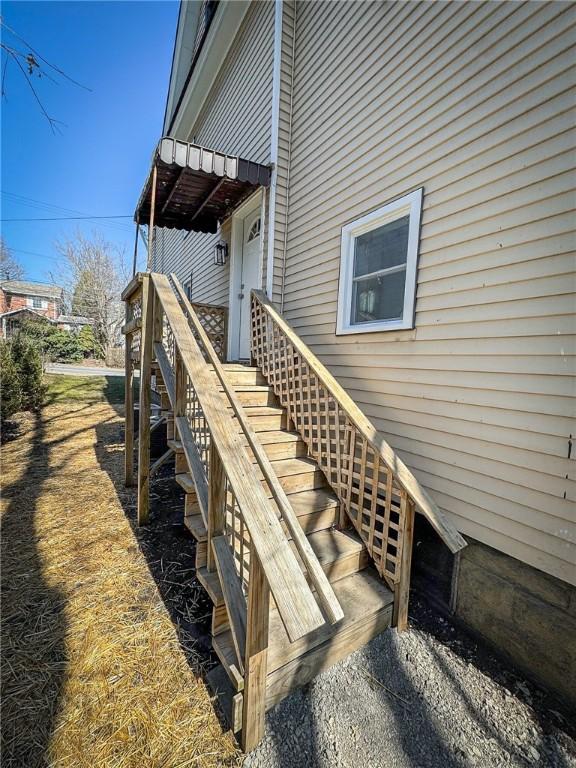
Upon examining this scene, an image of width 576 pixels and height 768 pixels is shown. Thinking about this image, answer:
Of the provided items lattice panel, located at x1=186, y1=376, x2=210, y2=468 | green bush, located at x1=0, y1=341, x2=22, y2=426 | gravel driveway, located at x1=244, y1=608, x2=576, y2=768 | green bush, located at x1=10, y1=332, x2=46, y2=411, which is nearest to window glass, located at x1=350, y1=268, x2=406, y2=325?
lattice panel, located at x1=186, y1=376, x2=210, y2=468

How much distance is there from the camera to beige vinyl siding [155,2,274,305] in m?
4.54

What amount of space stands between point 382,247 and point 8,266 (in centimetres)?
3158

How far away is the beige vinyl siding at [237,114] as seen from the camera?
4535 millimetres

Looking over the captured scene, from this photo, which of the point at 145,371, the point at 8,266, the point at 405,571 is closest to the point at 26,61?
the point at 145,371

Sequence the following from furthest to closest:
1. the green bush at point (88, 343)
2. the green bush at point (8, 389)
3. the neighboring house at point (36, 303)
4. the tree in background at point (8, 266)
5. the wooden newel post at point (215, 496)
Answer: the neighboring house at point (36, 303) → the tree in background at point (8, 266) → the green bush at point (88, 343) → the green bush at point (8, 389) → the wooden newel post at point (215, 496)

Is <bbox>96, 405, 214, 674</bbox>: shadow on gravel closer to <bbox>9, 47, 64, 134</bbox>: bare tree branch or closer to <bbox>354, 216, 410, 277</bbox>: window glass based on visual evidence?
<bbox>354, 216, 410, 277</bbox>: window glass

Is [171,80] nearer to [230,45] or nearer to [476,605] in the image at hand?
[230,45]

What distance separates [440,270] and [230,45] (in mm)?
5887

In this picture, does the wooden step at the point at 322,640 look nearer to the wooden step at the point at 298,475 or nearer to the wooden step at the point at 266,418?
the wooden step at the point at 298,475

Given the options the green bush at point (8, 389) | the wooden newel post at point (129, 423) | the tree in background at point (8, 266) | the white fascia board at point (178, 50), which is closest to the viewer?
the wooden newel post at point (129, 423)

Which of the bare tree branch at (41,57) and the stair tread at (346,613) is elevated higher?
the bare tree branch at (41,57)

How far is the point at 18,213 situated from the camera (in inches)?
976

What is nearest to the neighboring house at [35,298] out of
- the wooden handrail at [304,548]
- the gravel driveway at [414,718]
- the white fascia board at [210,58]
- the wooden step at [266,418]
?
the white fascia board at [210,58]

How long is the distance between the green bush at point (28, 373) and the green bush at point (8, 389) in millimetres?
654
